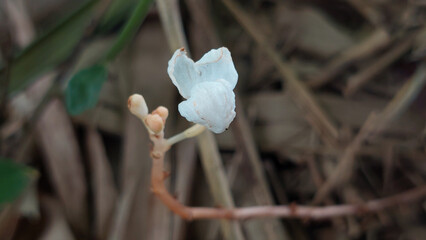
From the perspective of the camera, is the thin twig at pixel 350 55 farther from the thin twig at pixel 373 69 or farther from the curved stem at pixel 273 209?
the curved stem at pixel 273 209

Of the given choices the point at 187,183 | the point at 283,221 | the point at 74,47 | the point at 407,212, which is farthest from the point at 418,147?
the point at 74,47

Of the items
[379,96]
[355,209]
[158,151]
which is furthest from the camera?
[379,96]

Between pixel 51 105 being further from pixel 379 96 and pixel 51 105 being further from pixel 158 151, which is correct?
pixel 379 96

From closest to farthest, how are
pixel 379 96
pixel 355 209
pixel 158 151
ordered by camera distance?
pixel 158 151
pixel 355 209
pixel 379 96

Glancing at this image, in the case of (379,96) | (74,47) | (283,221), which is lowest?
(283,221)

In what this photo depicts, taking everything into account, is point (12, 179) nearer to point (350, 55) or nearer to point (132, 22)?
point (132, 22)

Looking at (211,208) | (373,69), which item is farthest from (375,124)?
(211,208)
